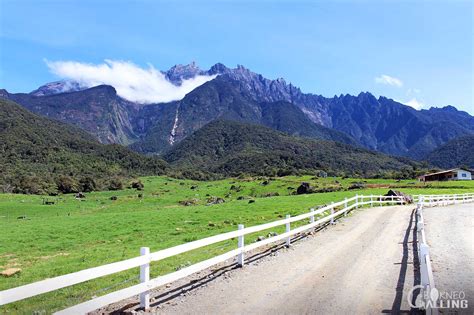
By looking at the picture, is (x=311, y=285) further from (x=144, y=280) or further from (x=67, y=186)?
(x=67, y=186)

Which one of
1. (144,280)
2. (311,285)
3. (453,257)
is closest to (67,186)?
(453,257)

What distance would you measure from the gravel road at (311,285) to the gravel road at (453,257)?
0.77 meters

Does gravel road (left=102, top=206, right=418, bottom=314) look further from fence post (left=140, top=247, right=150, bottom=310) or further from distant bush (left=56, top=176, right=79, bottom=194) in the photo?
distant bush (left=56, top=176, right=79, bottom=194)

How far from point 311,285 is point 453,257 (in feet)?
21.3

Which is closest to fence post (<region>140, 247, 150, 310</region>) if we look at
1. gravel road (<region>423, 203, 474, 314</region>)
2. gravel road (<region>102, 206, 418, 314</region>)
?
gravel road (<region>102, 206, 418, 314</region>)

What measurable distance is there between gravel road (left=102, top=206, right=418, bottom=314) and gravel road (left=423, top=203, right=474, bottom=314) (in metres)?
0.77

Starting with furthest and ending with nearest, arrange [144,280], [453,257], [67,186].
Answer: [67,186], [453,257], [144,280]

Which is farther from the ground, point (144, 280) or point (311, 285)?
point (144, 280)

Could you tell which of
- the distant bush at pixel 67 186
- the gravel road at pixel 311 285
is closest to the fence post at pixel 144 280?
the gravel road at pixel 311 285

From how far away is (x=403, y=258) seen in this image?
13.7m

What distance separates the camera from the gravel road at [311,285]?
8461mm

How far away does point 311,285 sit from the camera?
10.1 meters

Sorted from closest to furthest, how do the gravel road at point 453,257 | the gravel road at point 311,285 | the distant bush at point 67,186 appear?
the gravel road at point 311,285 → the gravel road at point 453,257 → the distant bush at point 67,186

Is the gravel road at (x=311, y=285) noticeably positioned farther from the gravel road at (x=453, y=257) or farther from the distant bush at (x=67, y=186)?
the distant bush at (x=67, y=186)
